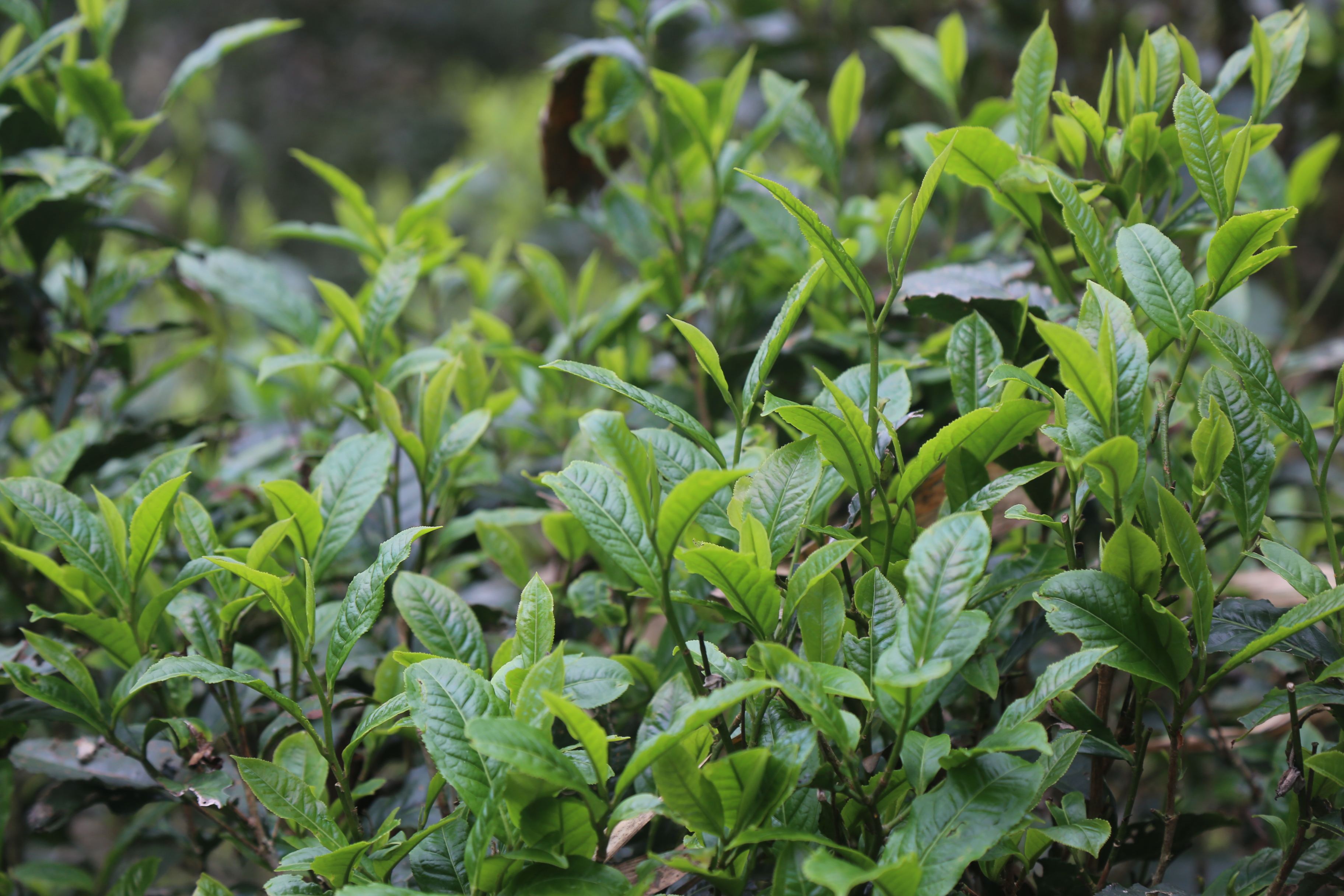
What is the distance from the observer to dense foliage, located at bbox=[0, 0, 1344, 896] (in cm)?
64

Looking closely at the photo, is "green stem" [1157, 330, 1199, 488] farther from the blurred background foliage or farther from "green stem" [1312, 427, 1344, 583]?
the blurred background foliage

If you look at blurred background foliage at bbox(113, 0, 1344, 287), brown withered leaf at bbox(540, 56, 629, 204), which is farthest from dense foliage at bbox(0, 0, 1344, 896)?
blurred background foliage at bbox(113, 0, 1344, 287)

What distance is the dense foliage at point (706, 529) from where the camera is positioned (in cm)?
64

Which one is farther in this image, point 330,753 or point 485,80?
point 485,80

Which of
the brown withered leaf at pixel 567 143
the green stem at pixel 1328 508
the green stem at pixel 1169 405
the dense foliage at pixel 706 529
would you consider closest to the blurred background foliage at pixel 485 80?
the brown withered leaf at pixel 567 143

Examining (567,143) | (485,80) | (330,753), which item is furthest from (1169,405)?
(485,80)

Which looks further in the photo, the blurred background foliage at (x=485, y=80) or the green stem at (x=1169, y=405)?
the blurred background foliage at (x=485, y=80)

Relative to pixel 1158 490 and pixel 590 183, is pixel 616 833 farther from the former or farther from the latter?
pixel 590 183

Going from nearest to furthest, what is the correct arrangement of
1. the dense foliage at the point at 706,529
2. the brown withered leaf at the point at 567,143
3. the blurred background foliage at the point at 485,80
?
1. the dense foliage at the point at 706,529
2. the brown withered leaf at the point at 567,143
3. the blurred background foliage at the point at 485,80

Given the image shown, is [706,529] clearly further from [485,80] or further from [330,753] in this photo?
[485,80]

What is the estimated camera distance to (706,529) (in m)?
0.76

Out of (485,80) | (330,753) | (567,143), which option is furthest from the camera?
(485,80)

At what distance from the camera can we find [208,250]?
1328 mm

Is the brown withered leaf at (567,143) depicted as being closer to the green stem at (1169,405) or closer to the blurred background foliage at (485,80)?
the blurred background foliage at (485,80)
